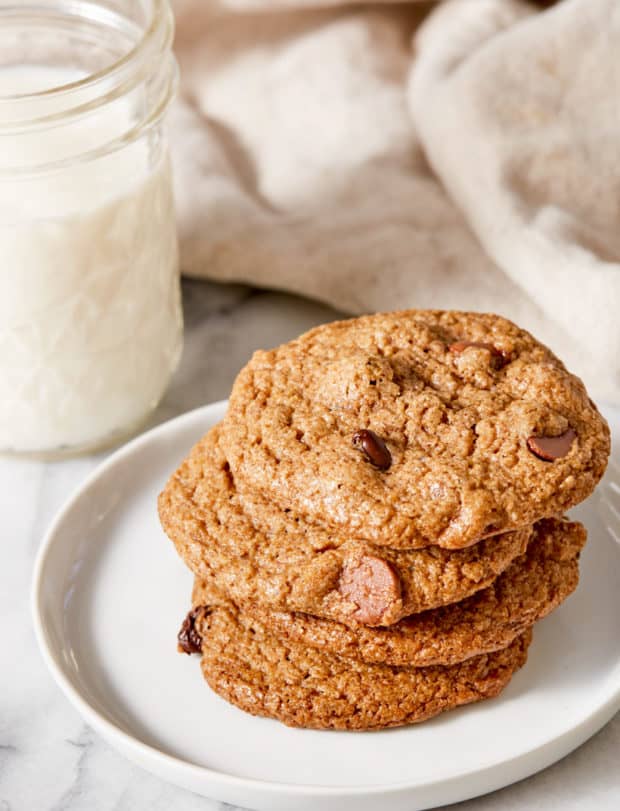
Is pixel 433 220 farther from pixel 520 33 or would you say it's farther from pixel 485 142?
pixel 520 33

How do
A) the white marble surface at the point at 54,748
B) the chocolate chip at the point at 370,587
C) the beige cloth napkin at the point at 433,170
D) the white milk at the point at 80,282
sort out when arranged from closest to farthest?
the chocolate chip at the point at 370,587
the white marble surface at the point at 54,748
the white milk at the point at 80,282
the beige cloth napkin at the point at 433,170

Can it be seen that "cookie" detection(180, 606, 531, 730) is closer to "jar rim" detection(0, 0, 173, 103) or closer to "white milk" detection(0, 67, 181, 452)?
"white milk" detection(0, 67, 181, 452)

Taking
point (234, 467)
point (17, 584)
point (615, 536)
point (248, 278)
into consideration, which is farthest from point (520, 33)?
point (17, 584)

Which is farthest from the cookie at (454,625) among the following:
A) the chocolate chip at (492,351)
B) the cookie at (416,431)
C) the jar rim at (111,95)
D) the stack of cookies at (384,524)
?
the jar rim at (111,95)

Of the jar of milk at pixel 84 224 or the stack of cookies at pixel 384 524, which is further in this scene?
the jar of milk at pixel 84 224

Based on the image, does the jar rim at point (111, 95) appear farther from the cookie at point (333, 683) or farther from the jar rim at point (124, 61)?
the cookie at point (333, 683)

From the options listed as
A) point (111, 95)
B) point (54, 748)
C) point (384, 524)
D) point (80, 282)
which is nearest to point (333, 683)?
point (384, 524)

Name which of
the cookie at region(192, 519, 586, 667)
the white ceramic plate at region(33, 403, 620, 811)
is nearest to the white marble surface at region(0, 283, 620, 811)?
the white ceramic plate at region(33, 403, 620, 811)
